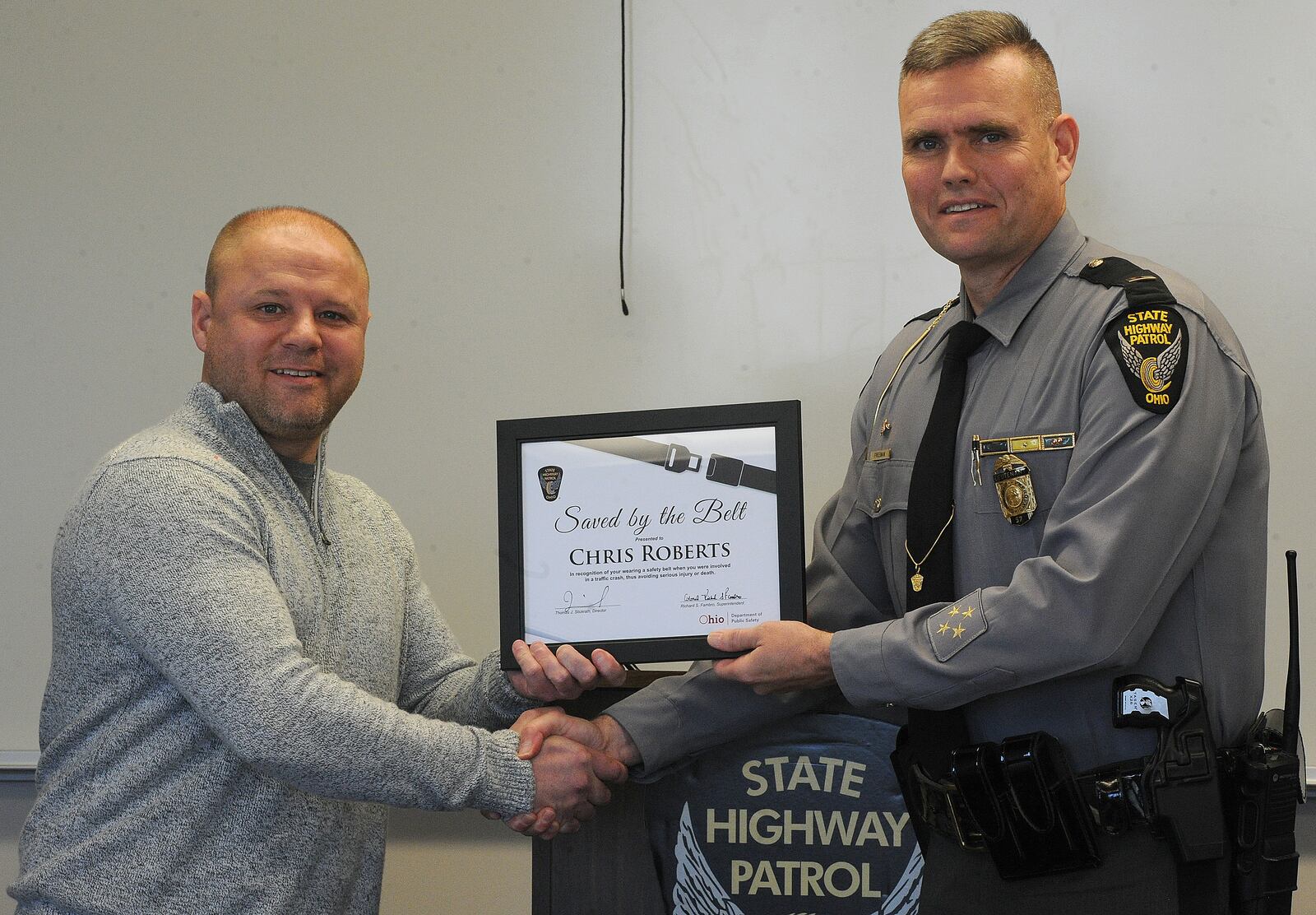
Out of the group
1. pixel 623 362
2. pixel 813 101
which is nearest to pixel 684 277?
pixel 623 362

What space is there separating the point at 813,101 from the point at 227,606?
1.56 metres

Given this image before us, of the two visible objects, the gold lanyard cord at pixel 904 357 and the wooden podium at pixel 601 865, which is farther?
the gold lanyard cord at pixel 904 357

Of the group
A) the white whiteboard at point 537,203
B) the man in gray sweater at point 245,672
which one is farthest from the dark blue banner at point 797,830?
the white whiteboard at point 537,203

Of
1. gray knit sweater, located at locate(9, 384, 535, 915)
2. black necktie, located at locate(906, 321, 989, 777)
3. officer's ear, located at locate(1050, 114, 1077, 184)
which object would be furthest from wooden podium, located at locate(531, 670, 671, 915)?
officer's ear, located at locate(1050, 114, 1077, 184)

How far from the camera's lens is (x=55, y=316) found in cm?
265

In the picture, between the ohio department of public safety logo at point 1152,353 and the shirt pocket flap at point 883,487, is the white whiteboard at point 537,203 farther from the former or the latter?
the ohio department of public safety logo at point 1152,353

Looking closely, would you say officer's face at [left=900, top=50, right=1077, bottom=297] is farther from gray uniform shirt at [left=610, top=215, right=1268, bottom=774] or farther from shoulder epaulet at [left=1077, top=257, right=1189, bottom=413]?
shoulder epaulet at [left=1077, top=257, right=1189, bottom=413]

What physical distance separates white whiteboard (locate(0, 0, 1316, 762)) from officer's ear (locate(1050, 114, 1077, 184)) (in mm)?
691

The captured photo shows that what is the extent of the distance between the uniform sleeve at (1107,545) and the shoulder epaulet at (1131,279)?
2.1 inches

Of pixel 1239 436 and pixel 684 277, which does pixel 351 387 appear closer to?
pixel 684 277

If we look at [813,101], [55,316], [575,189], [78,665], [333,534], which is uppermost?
[813,101]

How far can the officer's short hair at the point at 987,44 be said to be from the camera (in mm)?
1700
